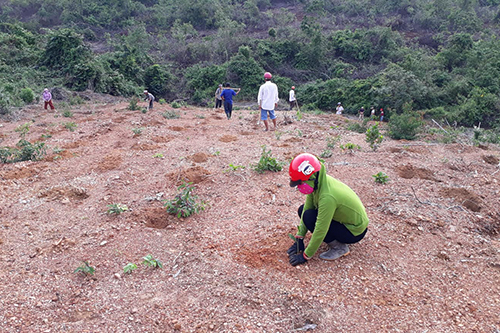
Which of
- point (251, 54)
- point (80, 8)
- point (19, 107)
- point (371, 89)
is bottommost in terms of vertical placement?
point (19, 107)

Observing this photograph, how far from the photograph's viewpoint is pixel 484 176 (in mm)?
4980

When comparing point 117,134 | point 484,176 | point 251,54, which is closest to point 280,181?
point 484,176

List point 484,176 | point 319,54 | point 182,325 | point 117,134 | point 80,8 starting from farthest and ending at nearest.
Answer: point 80,8 → point 319,54 → point 117,134 → point 484,176 → point 182,325

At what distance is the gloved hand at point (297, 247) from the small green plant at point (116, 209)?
2.10 metres

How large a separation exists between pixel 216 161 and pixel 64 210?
7.94ft

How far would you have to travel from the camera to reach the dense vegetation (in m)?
14.8

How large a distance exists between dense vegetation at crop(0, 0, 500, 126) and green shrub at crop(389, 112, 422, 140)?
6.56ft

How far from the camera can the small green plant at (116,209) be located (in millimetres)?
3875

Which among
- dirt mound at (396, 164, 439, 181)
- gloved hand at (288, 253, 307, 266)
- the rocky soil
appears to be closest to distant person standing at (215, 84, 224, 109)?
the rocky soil

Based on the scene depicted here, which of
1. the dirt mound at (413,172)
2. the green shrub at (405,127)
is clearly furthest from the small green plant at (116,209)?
the green shrub at (405,127)

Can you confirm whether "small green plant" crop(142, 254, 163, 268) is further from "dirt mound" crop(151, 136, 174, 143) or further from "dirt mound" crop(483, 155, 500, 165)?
"dirt mound" crop(483, 155, 500, 165)

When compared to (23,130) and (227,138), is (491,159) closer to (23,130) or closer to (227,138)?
(227,138)

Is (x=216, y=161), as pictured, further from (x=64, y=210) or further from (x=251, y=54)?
(x=251, y=54)

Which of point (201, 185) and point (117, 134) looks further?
point (117, 134)
